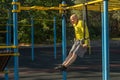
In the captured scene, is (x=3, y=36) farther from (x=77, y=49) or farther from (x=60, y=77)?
(x=77, y=49)

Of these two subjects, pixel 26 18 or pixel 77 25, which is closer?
pixel 77 25

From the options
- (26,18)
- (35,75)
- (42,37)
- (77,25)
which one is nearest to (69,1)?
(42,37)

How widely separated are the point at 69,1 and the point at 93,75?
766 inches

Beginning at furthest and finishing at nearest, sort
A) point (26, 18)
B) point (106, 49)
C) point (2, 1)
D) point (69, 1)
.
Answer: point (69, 1)
point (26, 18)
point (2, 1)
point (106, 49)

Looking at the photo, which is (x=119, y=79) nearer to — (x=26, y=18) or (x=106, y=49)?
(x=106, y=49)

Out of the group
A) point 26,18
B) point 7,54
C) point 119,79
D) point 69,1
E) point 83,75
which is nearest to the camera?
point 7,54

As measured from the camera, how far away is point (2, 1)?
2281 cm

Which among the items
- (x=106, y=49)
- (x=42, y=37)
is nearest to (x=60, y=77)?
(x=106, y=49)

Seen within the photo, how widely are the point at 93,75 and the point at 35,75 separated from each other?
189 cm

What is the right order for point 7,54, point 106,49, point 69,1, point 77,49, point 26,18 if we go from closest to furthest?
point 106,49 → point 7,54 → point 77,49 → point 26,18 → point 69,1

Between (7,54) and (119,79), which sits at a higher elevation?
(7,54)

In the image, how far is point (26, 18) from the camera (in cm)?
2480

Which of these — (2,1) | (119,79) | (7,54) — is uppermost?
(2,1)

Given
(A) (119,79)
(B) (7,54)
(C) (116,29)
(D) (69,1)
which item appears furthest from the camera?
(C) (116,29)
